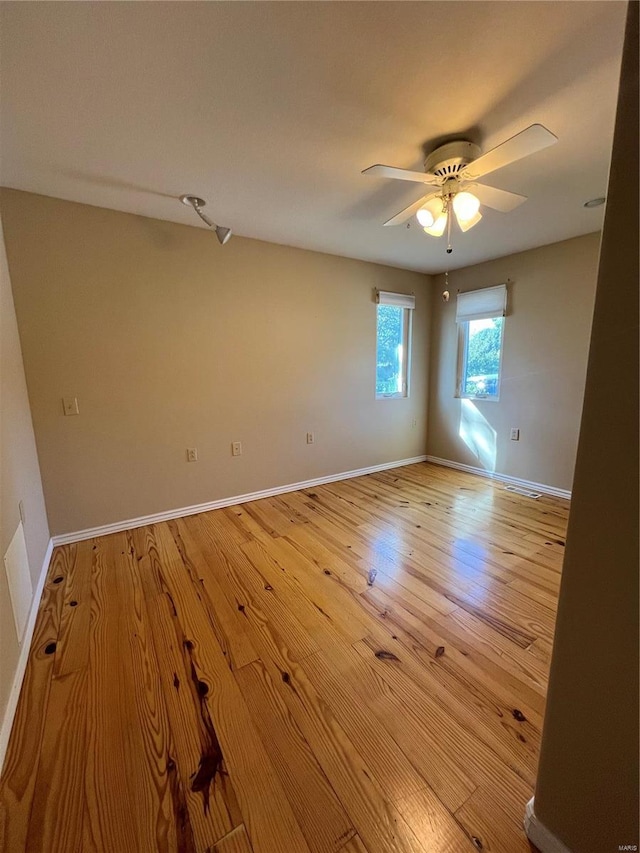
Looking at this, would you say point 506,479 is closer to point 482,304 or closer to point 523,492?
point 523,492

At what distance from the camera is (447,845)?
89 centimetres

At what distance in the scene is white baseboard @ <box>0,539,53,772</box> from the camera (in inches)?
45.3

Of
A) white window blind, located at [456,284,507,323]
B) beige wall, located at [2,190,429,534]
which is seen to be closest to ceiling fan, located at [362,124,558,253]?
beige wall, located at [2,190,429,534]

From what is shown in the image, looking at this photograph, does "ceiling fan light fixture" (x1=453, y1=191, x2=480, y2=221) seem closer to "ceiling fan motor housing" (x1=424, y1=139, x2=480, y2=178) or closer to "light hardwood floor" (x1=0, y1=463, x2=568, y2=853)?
"ceiling fan motor housing" (x1=424, y1=139, x2=480, y2=178)

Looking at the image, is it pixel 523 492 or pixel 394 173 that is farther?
pixel 523 492

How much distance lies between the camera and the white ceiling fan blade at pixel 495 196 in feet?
5.72

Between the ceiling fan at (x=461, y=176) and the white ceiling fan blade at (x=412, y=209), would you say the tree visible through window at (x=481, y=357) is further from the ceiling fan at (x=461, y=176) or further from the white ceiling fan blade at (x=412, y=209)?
the white ceiling fan blade at (x=412, y=209)

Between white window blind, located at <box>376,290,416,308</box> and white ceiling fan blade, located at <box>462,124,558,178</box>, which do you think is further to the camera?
white window blind, located at <box>376,290,416,308</box>

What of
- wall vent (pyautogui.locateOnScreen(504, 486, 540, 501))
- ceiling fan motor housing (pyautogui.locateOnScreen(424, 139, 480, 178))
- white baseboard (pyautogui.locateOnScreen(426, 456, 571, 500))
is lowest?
wall vent (pyautogui.locateOnScreen(504, 486, 540, 501))

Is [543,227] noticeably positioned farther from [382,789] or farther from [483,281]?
[382,789]

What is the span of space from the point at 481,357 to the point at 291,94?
318 centimetres

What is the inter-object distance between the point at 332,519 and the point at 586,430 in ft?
7.61

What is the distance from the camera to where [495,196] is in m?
1.80

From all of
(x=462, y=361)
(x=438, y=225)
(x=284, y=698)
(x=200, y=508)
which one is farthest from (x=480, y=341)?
(x=284, y=698)
